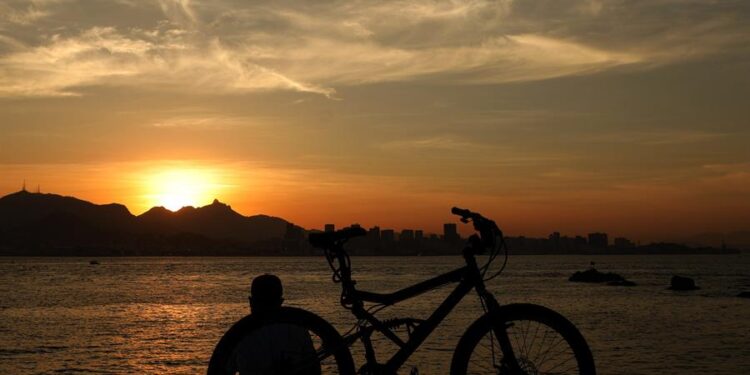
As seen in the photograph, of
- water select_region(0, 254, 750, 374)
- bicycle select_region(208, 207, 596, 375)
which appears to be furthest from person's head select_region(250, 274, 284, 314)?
water select_region(0, 254, 750, 374)

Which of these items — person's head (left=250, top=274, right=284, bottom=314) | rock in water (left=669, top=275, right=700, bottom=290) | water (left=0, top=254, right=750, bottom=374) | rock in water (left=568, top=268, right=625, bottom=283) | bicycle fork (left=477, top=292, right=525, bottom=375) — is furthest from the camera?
rock in water (left=568, top=268, right=625, bottom=283)

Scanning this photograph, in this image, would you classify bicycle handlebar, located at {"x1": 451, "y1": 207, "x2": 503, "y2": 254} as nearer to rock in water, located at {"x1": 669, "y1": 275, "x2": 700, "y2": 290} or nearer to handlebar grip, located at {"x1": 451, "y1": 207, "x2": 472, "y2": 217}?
handlebar grip, located at {"x1": 451, "y1": 207, "x2": 472, "y2": 217}

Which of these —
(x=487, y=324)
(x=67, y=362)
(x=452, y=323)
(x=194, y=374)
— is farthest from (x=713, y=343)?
(x=487, y=324)

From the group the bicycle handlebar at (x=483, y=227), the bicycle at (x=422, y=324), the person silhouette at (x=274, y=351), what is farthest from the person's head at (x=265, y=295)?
the bicycle handlebar at (x=483, y=227)

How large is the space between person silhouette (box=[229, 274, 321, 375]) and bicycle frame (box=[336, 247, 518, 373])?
0.30 metres

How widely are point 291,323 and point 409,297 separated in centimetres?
76

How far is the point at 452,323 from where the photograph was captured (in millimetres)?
43969

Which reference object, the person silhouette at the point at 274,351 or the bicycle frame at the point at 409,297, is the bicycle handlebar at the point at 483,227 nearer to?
the bicycle frame at the point at 409,297

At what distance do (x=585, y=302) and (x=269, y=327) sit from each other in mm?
68500

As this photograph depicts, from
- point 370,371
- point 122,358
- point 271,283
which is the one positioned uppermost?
point 271,283

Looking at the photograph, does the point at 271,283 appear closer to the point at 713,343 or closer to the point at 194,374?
the point at 194,374

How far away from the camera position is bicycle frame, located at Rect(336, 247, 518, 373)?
17.5 feet

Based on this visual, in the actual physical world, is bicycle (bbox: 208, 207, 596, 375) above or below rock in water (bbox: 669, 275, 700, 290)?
above

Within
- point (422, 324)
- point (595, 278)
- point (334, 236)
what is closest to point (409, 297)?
point (422, 324)
